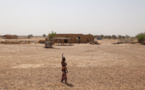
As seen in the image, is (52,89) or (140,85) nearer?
(52,89)

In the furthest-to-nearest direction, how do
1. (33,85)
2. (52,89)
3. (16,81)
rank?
1. (16,81)
2. (33,85)
3. (52,89)

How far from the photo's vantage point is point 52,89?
6.62m

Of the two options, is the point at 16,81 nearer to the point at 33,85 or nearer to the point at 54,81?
the point at 33,85

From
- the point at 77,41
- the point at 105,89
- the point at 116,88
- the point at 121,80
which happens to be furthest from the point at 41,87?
the point at 77,41

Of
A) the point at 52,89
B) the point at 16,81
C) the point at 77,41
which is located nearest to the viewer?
the point at 52,89

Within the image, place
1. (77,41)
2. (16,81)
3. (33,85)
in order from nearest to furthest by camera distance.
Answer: (33,85)
(16,81)
(77,41)

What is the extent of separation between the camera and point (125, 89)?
22.3 ft

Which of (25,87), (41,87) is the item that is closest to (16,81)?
(25,87)

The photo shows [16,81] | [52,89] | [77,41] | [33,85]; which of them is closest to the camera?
[52,89]

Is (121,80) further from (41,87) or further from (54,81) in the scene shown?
(41,87)

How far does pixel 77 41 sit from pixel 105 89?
42.9m

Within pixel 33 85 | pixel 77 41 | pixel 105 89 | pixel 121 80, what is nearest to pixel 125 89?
pixel 105 89

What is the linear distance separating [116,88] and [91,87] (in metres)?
1.16

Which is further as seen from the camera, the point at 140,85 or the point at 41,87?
the point at 140,85
